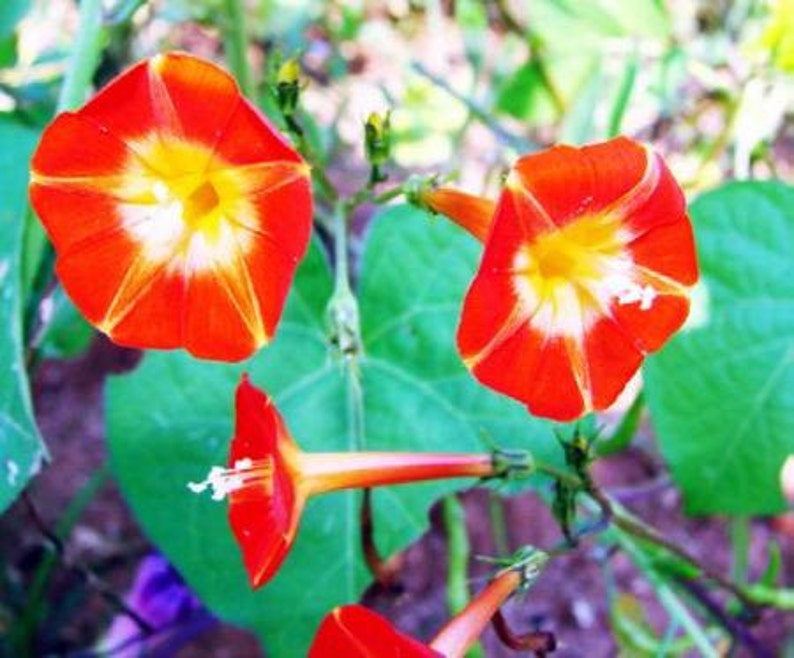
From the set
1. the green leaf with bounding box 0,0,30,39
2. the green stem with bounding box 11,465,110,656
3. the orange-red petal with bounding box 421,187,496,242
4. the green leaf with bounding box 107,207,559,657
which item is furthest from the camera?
the green stem with bounding box 11,465,110,656

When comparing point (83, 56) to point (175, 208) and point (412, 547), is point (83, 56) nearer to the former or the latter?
point (175, 208)

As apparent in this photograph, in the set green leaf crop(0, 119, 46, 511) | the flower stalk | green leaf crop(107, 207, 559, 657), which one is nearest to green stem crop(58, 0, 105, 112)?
green leaf crop(0, 119, 46, 511)

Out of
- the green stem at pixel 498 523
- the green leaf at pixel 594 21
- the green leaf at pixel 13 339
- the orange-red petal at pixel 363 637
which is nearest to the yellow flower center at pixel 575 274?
the orange-red petal at pixel 363 637

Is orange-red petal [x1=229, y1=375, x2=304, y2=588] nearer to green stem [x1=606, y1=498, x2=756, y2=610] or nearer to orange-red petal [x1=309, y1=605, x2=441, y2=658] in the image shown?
orange-red petal [x1=309, y1=605, x2=441, y2=658]

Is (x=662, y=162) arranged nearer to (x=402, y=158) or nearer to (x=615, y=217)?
(x=615, y=217)

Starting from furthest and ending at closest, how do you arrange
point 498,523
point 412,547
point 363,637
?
point 412,547
point 498,523
point 363,637

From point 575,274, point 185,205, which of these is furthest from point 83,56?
point 575,274

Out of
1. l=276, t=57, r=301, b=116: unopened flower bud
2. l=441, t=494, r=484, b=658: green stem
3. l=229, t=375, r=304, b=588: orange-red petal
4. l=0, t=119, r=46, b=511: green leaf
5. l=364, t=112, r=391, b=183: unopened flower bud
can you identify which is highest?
l=276, t=57, r=301, b=116: unopened flower bud
